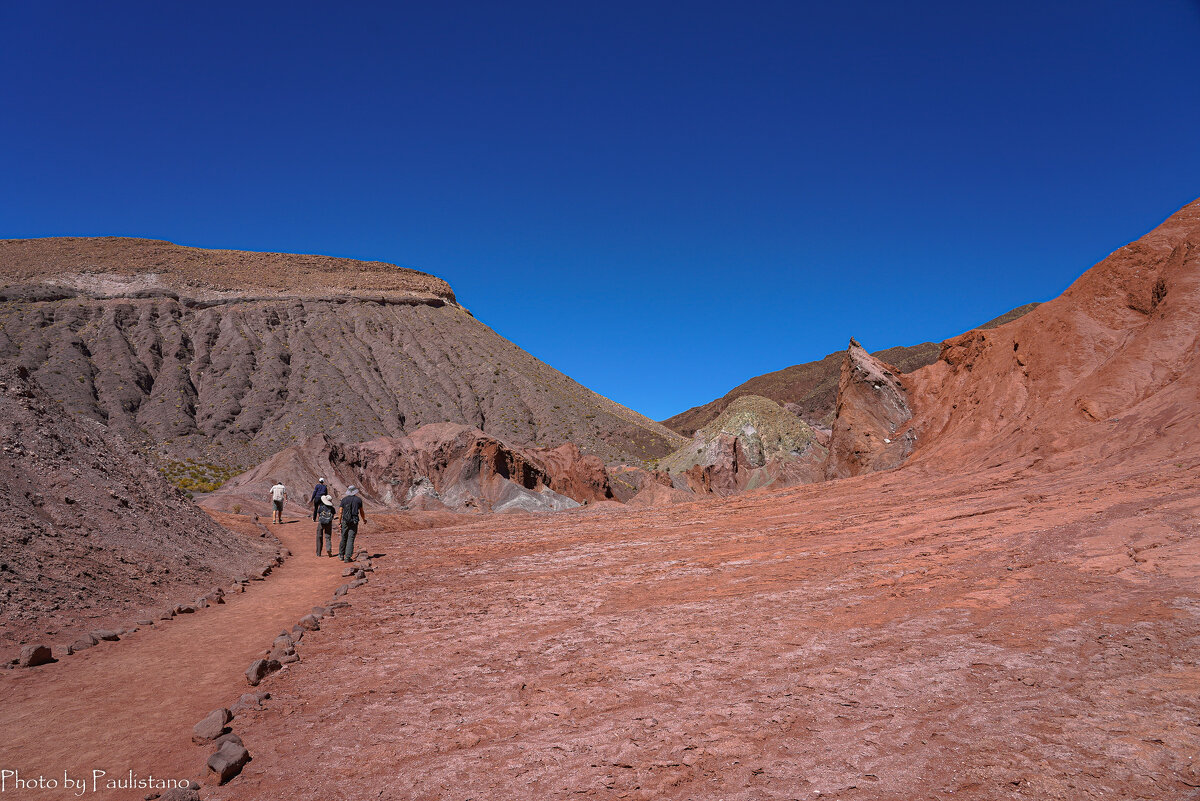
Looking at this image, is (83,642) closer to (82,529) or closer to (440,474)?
(82,529)

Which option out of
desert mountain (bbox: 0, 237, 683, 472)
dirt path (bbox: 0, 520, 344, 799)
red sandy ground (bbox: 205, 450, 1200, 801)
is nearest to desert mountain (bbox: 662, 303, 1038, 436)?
desert mountain (bbox: 0, 237, 683, 472)

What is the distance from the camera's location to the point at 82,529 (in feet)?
32.0

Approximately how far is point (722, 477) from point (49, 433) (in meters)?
33.9

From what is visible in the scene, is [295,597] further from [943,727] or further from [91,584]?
[943,727]

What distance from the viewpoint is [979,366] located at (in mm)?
23672

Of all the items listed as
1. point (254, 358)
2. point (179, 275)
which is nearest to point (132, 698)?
point (254, 358)

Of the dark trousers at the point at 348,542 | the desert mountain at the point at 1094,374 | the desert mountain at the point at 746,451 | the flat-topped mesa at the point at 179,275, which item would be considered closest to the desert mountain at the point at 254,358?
the flat-topped mesa at the point at 179,275

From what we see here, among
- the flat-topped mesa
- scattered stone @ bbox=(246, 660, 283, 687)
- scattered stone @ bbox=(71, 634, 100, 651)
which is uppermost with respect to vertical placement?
the flat-topped mesa

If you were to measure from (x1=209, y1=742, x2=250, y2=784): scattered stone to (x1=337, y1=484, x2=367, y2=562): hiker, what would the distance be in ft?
32.8

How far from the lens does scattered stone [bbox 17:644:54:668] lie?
6027mm

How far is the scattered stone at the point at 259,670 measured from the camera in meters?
5.85

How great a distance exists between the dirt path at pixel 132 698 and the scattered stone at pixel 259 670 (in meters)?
0.10

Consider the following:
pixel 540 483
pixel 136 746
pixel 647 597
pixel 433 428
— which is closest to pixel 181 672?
pixel 136 746

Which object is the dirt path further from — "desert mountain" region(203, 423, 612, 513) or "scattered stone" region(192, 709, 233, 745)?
"desert mountain" region(203, 423, 612, 513)
